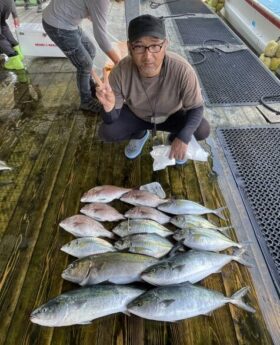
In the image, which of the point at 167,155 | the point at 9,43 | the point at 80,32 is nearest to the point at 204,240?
the point at 167,155

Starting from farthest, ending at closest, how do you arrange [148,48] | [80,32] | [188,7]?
[188,7] → [80,32] → [148,48]

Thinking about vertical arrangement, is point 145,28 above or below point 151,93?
above

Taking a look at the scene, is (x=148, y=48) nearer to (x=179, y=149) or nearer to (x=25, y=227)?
(x=179, y=149)

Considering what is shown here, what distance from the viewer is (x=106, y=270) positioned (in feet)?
5.51

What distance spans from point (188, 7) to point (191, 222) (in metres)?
7.16

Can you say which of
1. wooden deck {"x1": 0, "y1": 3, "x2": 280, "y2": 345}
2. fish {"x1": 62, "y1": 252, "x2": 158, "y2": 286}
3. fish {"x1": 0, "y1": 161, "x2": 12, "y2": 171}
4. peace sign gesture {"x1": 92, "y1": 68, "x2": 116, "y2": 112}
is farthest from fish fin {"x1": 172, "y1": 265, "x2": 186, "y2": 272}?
fish {"x1": 0, "y1": 161, "x2": 12, "y2": 171}

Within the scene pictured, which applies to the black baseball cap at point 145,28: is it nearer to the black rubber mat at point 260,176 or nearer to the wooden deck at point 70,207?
the wooden deck at point 70,207

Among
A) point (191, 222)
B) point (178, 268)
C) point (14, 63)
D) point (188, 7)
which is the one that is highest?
point (178, 268)

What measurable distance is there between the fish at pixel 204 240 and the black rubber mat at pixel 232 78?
1.99m

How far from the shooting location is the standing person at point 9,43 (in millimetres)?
4453

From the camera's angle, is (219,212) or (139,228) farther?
(219,212)

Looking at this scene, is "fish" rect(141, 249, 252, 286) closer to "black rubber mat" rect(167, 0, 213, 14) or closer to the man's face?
the man's face

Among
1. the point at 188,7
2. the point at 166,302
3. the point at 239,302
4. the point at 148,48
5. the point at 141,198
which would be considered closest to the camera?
the point at 166,302

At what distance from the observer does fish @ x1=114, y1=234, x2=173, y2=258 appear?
1820 mm
